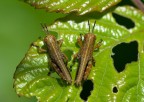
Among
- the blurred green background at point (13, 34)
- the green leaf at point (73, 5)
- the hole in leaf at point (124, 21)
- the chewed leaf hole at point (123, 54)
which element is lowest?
the chewed leaf hole at point (123, 54)

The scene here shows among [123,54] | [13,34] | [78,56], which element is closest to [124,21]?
[123,54]

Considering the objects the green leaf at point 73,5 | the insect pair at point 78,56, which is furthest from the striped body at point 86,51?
the green leaf at point 73,5

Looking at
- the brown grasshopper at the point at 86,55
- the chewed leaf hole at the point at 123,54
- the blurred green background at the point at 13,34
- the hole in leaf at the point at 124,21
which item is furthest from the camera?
the blurred green background at the point at 13,34

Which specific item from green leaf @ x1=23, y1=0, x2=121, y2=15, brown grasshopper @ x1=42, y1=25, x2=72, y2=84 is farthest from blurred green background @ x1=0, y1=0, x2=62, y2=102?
green leaf @ x1=23, y1=0, x2=121, y2=15

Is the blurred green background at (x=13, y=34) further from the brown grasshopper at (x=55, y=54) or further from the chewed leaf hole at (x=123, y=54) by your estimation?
the chewed leaf hole at (x=123, y=54)

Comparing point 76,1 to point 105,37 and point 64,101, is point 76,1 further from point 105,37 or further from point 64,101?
point 64,101

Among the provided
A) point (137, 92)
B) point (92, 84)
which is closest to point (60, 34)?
point (92, 84)

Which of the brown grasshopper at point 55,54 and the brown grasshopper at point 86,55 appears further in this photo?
the brown grasshopper at point 55,54
